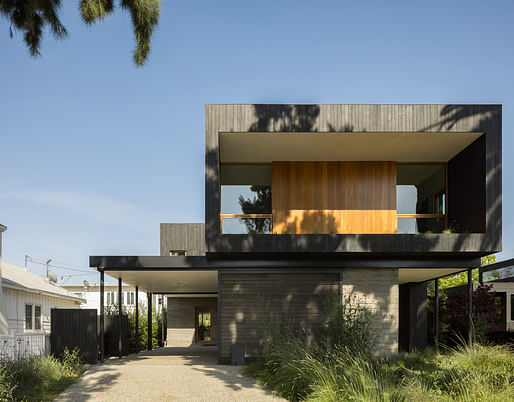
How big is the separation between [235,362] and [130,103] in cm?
794

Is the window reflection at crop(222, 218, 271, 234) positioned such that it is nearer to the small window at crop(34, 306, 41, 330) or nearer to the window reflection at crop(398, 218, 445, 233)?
the window reflection at crop(398, 218, 445, 233)

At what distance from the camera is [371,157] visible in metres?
13.5

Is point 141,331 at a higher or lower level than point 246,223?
lower

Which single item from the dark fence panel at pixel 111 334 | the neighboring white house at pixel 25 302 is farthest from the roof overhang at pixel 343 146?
the neighboring white house at pixel 25 302

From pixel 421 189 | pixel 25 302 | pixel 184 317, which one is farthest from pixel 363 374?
pixel 184 317

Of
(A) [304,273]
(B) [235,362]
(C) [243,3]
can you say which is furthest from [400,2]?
(B) [235,362]

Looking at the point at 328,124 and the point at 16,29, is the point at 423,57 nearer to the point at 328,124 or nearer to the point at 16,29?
the point at 328,124

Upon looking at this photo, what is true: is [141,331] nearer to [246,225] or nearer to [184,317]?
[184,317]

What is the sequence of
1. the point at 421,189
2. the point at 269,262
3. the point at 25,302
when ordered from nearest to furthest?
the point at 269,262
the point at 421,189
the point at 25,302

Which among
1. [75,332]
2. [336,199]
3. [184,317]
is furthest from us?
[184,317]

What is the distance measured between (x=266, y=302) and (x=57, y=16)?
314 inches

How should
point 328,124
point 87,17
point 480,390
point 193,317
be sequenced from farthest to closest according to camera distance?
point 193,317 < point 328,124 < point 87,17 < point 480,390

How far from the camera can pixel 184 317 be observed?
2538 cm

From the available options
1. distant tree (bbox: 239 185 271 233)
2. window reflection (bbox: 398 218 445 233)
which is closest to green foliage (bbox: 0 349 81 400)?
distant tree (bbox: 239 185 271 233)
